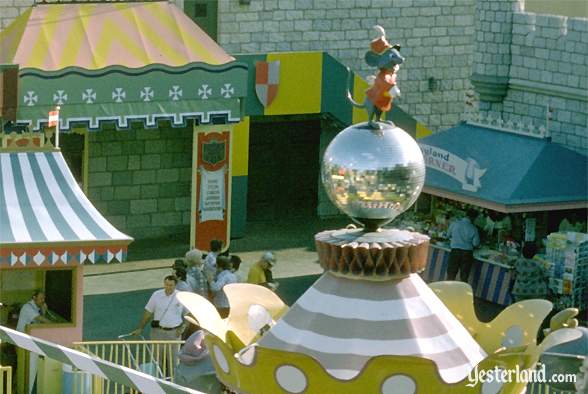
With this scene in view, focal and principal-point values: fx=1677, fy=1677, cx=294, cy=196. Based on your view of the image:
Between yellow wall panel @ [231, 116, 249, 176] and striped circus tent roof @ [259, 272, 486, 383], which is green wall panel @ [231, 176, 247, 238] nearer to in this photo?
yellow wall panel @ [231, 116, 249, 176]

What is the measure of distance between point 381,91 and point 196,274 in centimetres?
1077

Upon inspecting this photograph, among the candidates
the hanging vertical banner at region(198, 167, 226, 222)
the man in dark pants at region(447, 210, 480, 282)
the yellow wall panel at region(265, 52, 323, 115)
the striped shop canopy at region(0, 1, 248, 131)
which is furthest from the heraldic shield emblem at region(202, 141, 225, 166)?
the man in dark pants at region(447, 210, 480, 282)

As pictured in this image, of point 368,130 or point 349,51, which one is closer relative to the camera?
point 368,130

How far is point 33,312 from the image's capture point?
14039mm

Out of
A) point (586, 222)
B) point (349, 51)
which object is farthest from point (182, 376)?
point (349, 51)

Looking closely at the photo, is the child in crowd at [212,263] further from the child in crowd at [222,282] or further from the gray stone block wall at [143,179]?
the gray stone block wall at [143,179]

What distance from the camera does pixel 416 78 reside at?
2595cm

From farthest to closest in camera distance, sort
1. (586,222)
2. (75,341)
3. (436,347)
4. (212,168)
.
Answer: (212,168) < (586,222) < (75,341) < (436,347)

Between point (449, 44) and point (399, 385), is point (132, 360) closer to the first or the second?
point (399, 385)

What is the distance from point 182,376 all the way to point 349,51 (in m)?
13.8

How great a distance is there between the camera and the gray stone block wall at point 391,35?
942 inches

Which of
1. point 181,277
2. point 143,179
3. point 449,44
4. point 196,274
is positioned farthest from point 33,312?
point 449,44

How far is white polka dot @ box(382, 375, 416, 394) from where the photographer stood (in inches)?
216

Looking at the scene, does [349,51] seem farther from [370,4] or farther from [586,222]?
[586,222]
